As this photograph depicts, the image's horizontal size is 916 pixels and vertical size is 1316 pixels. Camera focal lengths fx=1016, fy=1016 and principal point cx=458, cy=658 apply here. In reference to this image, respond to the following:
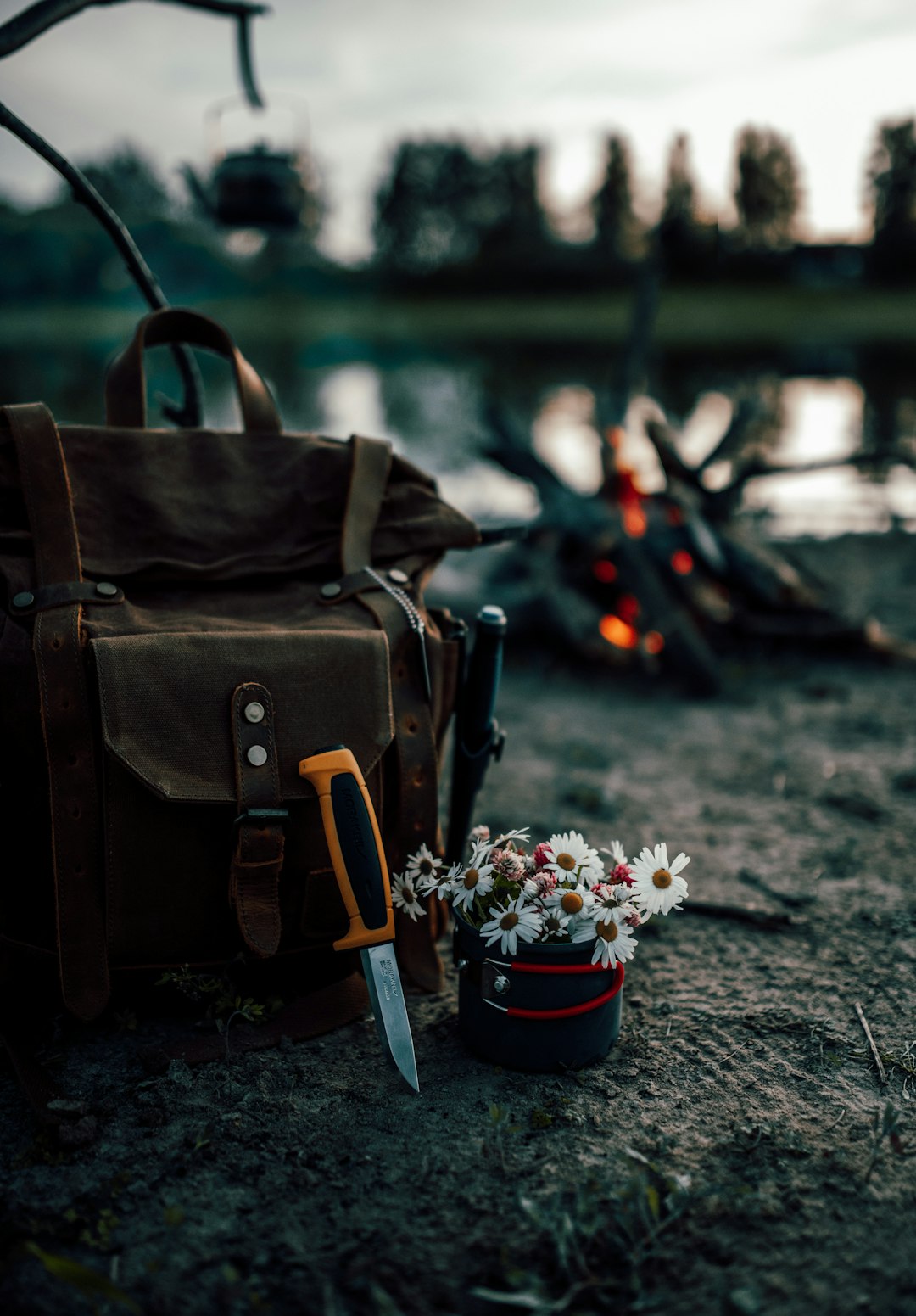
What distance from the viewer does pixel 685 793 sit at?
160 inches

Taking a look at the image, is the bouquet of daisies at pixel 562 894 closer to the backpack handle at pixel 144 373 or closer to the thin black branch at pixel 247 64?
the backpack handle at pixel 144 373

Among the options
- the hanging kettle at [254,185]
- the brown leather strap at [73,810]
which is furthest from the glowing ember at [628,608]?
the brown leather strap at [73,810]

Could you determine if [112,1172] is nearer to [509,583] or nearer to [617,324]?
[509,583]

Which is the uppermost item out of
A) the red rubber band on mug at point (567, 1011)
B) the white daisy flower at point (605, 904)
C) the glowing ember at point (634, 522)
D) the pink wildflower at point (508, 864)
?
the glowing ember at point (634, 522)

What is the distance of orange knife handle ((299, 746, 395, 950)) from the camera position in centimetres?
220

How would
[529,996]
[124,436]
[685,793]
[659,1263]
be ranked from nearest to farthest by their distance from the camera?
[659,1263]
[529,996]
[124,436]
[685,793]

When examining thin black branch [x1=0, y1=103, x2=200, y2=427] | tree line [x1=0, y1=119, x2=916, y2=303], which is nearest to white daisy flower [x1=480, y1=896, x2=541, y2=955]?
thin black branch [x1=0, y1=103, x2=200, y2=427]

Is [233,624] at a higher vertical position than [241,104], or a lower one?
lower

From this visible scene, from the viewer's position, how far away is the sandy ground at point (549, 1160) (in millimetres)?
1714

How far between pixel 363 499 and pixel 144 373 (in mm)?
673

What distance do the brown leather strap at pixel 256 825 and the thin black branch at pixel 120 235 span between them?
1.37 metres

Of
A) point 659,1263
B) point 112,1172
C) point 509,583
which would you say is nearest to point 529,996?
point 659,1263

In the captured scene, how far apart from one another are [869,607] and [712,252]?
53.7 metres

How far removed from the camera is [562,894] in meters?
2.16
